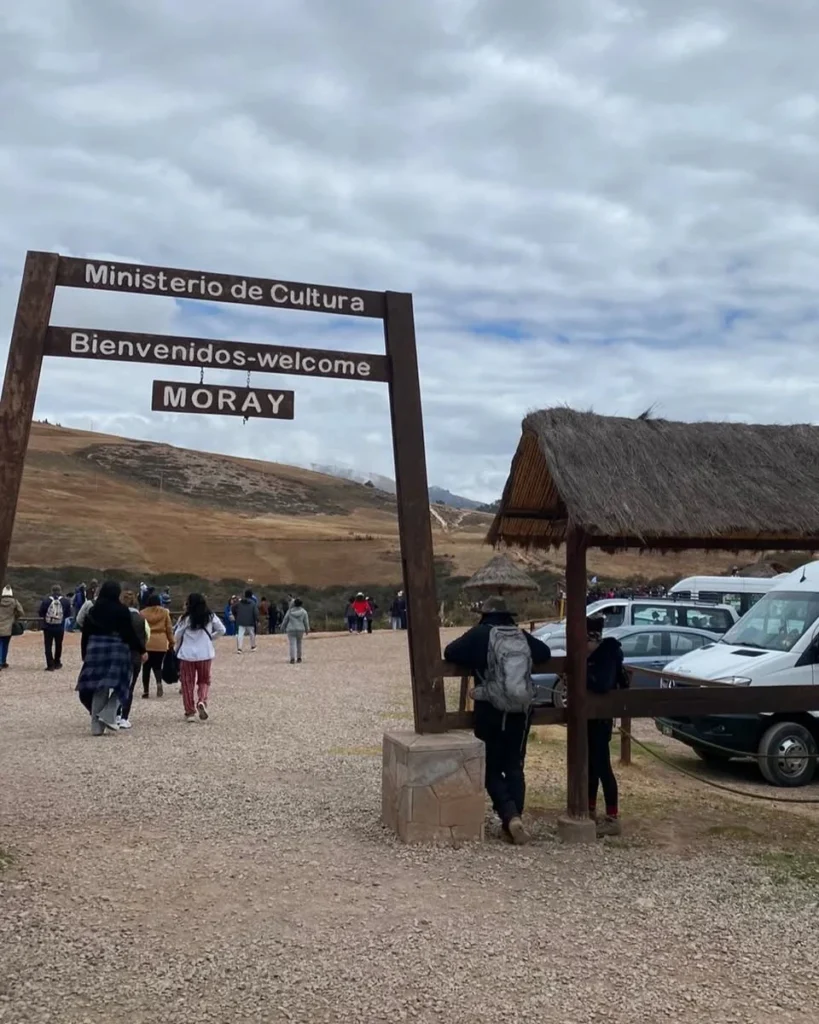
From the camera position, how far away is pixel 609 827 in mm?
7824

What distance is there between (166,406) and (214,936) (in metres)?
3.57

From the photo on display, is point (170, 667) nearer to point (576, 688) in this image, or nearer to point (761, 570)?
point (576, 688)

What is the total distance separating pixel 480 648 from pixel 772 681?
183 inches

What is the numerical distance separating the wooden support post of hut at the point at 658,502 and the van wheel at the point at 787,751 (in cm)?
233

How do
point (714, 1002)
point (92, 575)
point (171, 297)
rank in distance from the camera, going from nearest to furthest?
point (714, 1002) → point (171, 297) → point (92, 575)

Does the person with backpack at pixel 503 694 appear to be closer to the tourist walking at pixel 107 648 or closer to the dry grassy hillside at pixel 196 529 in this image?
the tourist walking at pixel 107 648

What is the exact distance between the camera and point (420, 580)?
7.74 meters

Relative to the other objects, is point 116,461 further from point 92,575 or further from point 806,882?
point 806,882

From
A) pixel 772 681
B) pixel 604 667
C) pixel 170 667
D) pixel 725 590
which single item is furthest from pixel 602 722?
pixel 725 590

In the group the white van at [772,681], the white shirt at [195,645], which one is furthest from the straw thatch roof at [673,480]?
the white shirt at [195,645]

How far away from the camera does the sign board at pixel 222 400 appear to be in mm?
7055

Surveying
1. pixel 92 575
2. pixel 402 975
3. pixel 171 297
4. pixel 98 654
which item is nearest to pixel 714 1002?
pixel 402 975

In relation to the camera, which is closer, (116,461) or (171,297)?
(171,297)

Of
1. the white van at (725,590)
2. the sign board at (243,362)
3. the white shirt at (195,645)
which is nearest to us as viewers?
the sign board at (243,362)
